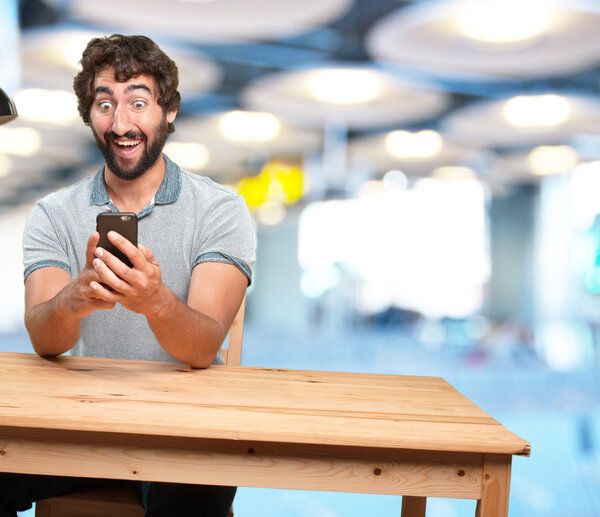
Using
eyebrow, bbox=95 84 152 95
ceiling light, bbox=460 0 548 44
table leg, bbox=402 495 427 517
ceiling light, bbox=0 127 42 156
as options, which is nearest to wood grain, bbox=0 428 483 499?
table leg, bbox=402 495 427 517

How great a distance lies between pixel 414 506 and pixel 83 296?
79 cm

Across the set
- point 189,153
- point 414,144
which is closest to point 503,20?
point 414,144

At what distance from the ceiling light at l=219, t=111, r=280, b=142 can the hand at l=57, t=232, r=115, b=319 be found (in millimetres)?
4662

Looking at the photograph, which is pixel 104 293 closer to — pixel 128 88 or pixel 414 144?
pixel 128 88

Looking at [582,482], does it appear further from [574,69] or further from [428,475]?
[574,69]

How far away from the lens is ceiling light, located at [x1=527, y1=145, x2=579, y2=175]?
5.86 meters

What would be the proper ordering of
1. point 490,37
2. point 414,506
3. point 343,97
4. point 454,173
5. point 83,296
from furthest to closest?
point 454,173 → point 343,97 → point 490,37 → point 414,506 → point 83,296

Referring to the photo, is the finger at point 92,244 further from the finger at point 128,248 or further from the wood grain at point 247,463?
the wood grain at point 247,463

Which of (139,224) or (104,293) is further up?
(139,224)

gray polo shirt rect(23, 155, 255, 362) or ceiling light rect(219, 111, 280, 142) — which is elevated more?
ceiling light rect(219, 111, 280, 142)

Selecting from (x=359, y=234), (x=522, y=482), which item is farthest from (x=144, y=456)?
(x=359, y=234)

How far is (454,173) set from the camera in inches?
231

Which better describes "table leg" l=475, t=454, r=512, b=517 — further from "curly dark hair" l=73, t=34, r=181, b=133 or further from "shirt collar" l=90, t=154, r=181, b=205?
"curly dark hair" l=73, t=34, r=181, b=133

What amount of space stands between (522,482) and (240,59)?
3842mm
